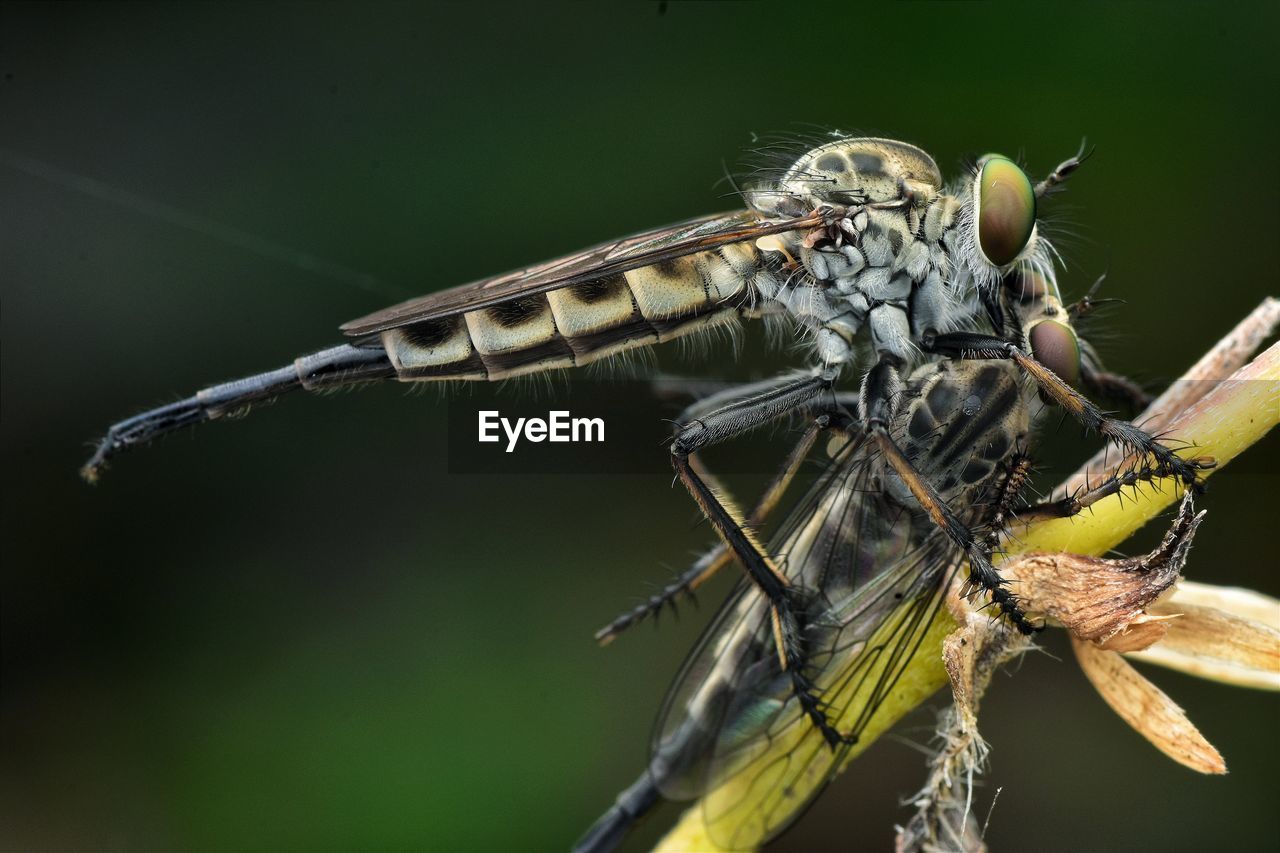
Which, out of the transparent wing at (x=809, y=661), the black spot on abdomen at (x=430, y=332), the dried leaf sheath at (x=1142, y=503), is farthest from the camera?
the black spot on abdomen at (x=430, y=332)

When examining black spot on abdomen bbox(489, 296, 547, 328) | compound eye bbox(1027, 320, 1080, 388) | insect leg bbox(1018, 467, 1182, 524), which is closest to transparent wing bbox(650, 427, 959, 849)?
insect leg bbox(1018, 467, 1182, 524)

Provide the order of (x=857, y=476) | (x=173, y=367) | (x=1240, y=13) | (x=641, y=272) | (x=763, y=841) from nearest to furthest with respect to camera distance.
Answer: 1. (x=763, y=841)
2. (x=857, y=476)
3. (x=641, y=272)
4. (x=1240, y=13)
5. (x=173, y=367)

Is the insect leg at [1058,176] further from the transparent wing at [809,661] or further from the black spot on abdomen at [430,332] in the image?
the black spot on abdomen at [430,332]

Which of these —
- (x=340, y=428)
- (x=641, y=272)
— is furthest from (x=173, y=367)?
(x=641, y=272)

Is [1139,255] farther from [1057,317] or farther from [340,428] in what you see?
[340,428]

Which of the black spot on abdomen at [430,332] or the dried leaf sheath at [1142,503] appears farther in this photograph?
the black spot on abdomen at [430,332]

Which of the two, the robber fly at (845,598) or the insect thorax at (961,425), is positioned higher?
the insect thorax at (961,425)

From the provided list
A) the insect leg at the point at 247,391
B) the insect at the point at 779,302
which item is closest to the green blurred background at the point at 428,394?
the insect at the point at 779,302

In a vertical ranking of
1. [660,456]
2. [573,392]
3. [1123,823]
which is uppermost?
[573,392]
